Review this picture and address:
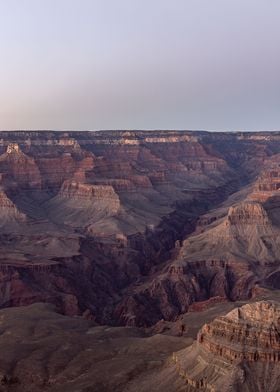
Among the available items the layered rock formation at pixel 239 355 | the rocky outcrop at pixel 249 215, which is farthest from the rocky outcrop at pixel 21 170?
the layered rock formation at pixel 239 355

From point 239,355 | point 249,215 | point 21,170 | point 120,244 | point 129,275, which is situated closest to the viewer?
point 239,355

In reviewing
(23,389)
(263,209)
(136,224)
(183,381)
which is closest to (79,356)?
(23,389)

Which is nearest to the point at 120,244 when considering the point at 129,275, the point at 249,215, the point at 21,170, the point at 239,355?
the point at 129,275

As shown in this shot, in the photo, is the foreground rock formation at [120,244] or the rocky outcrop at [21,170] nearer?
the foreground rock formation at [120,244]

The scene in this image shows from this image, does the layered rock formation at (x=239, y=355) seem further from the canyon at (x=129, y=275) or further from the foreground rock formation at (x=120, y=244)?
the foreground rock formation at (x=120, y=244)

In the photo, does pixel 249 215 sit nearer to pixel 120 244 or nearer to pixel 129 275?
pixel 129 275

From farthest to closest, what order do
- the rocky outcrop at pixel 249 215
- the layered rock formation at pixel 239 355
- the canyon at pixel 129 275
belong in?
the rocky outcrop at pixel 249 215, the canyon at pixel 129 275, the layered rock formation at pixel 239 355
